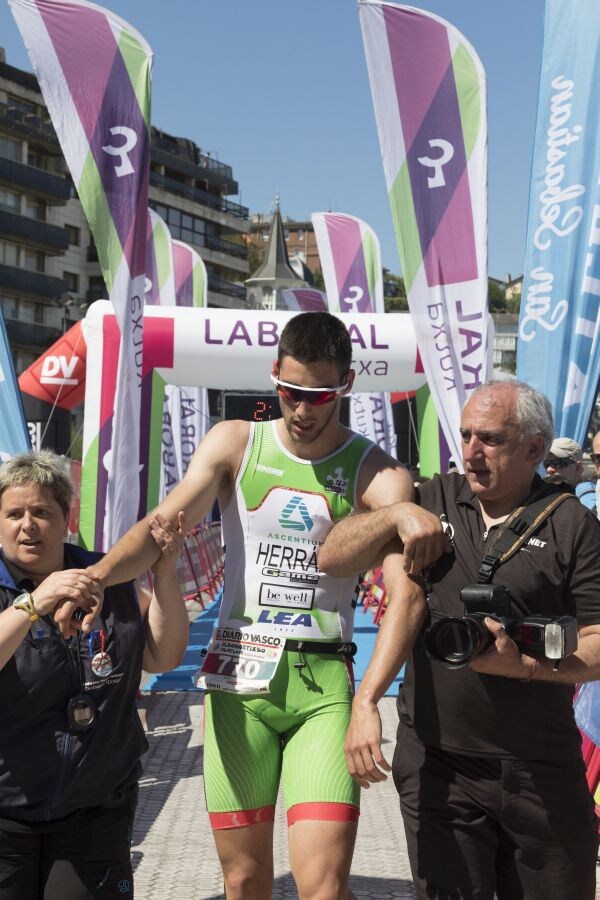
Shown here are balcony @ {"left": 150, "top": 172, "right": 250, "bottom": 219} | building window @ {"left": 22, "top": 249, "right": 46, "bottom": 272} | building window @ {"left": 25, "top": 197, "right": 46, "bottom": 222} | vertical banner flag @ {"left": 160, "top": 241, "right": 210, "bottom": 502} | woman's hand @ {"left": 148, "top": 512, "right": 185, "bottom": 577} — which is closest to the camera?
woman's hand @ {"left": 148, "top": 512, "right": 185, "bottom": 577}

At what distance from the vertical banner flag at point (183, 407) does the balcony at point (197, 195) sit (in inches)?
2600

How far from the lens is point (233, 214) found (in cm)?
9288

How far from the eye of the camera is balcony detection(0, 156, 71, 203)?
197ft

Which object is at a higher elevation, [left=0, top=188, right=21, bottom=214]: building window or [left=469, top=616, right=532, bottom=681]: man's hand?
[left=0, top=188, right=21, bottom=214]: building window

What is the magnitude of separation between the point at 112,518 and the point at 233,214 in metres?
86.6

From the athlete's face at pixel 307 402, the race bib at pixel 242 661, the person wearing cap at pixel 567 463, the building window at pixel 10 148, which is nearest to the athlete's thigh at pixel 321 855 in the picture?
the race bib at pixel 242 661

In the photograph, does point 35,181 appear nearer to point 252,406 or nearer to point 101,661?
point 252,406

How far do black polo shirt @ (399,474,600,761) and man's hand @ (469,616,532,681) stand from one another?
16cm

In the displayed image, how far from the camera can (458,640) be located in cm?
263

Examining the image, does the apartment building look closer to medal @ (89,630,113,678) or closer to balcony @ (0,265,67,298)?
balcony @ (0,265,67,298)

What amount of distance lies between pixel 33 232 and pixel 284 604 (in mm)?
61586

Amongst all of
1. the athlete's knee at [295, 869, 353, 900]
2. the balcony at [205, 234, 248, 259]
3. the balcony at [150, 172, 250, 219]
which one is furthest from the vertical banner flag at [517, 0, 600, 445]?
the balcony at [205, 234, 248, 259]

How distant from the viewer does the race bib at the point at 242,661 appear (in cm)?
350

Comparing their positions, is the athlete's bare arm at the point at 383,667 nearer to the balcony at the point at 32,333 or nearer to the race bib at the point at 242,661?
the race bib at the point at 242,661
